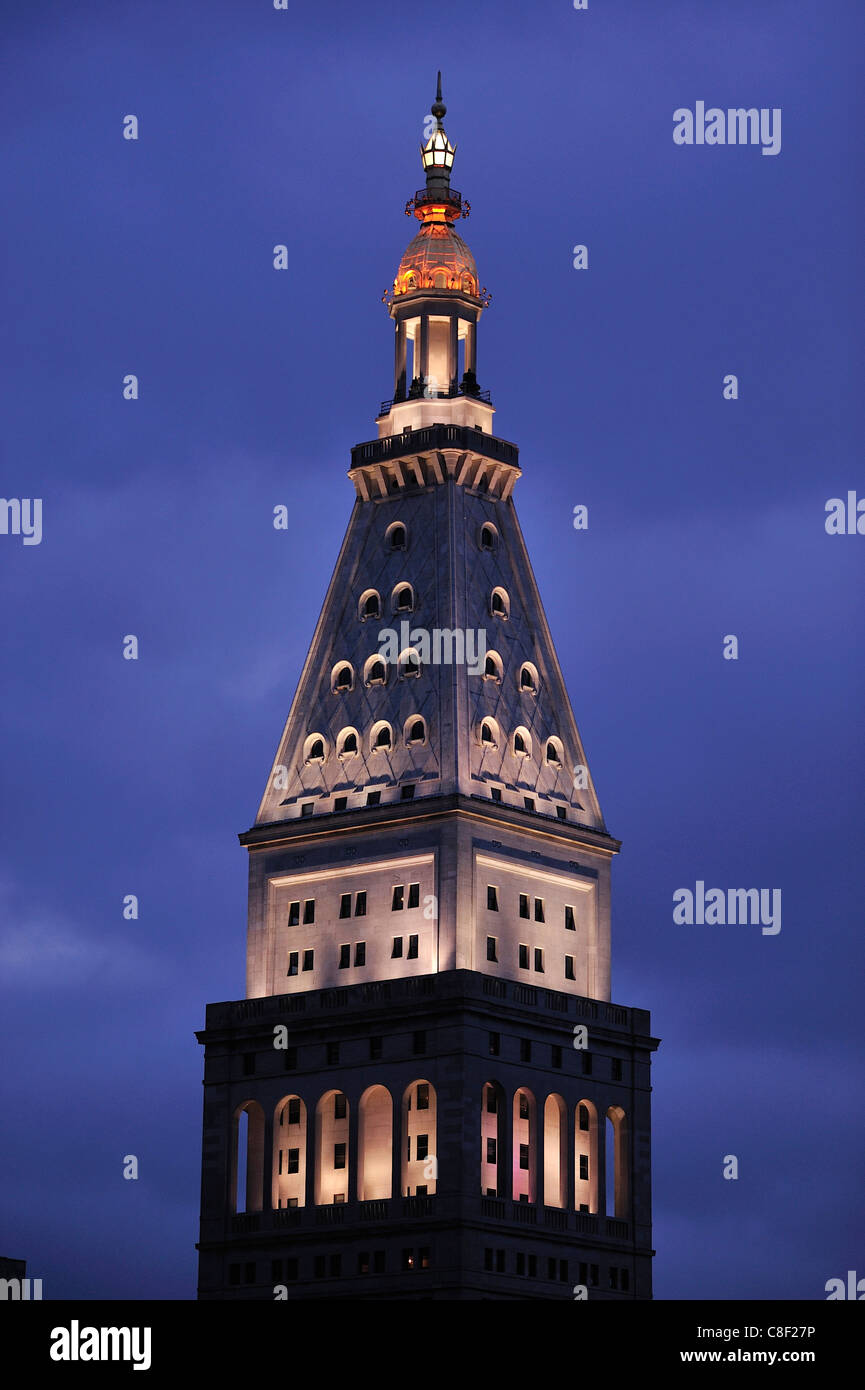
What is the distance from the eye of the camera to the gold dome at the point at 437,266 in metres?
175

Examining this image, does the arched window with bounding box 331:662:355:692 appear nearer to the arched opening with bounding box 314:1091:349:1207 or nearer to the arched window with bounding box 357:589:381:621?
the arched window with bounding box 357:589:381:621

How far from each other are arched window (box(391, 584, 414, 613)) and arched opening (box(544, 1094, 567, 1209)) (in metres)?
27.5

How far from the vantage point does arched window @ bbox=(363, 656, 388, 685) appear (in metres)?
168

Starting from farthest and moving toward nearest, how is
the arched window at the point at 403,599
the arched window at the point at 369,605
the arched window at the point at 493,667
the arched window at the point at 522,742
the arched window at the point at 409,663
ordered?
the arched window at the point at 369,605, the arched window at the point at 403,599, the arched window at the point at 493,667, the arched window at the point at 522,742, the arched window at the point at 409,663

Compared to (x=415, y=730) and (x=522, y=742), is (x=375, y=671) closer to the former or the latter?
(x=415, y=730)

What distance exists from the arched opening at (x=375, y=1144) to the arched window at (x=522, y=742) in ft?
Answer: 64.5

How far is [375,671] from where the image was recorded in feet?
553

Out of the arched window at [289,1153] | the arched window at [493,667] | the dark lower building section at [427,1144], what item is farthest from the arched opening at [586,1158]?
the arched window at [493,667]

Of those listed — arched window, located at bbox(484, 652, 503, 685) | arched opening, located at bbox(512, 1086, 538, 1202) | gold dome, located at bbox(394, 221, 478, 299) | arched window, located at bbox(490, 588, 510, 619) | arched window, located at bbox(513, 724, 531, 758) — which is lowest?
arched opening, located at bbox(512, 1086, 538, 1202)

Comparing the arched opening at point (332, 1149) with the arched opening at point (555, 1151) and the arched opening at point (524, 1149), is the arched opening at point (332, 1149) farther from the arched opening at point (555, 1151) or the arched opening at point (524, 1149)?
the arched opening at point (555, 1151)

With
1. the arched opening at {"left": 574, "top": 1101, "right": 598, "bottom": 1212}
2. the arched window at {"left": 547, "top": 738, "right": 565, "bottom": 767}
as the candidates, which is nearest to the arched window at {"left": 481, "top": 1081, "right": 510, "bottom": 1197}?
the arched opening at {"left": 574, "top": 1101, "right": 598, "bottom": 1212}

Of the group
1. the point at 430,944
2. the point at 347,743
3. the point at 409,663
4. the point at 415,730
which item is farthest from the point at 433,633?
the point at 430,944
